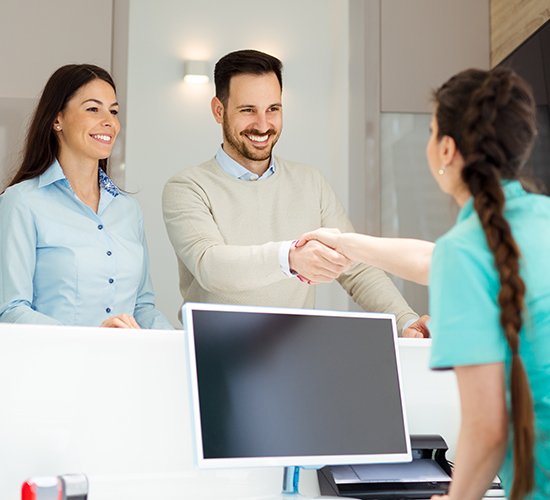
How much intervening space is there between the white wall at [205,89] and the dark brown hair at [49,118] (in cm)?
190

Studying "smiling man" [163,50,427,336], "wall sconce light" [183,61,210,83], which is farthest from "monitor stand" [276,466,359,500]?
"wall sconce light" [183,61,210,83]

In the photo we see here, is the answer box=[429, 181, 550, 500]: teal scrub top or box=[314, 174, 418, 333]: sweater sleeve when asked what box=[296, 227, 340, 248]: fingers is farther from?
box=[429, 181, 550, 500]: teal scrub top

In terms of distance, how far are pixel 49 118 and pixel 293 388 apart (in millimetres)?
1323

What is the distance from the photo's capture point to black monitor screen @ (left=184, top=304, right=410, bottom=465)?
175 cm

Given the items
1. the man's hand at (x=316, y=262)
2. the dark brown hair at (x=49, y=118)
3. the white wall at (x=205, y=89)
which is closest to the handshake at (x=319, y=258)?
the man's hand at (x=316, y=262)

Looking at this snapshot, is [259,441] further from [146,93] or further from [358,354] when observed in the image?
[146,93]

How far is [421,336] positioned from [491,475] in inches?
47.4

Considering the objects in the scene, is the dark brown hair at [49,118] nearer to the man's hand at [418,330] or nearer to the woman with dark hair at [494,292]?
the man's hand at [418,330]

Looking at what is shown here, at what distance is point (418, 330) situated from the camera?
2445mm

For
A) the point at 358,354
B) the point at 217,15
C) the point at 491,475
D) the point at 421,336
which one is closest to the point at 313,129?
the point at 217,15

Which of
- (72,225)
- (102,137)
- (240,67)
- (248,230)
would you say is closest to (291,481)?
(72,225)

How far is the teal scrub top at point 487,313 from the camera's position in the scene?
1.19 meters

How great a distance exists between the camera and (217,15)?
4918mm

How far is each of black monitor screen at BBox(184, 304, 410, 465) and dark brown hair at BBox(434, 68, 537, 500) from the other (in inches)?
26.1
